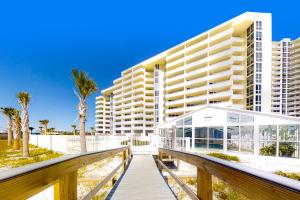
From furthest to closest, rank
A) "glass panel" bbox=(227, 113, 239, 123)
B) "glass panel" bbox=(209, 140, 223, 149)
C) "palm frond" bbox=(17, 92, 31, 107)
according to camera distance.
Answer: "palm frond" bbox=(17, 92, 31, 107)
"glass panel" bbox=(209, 140, 223, 149)
"glass panel" bbox=(227, 113, 239, 123)

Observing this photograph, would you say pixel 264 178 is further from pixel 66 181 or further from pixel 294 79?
pixel 294 79

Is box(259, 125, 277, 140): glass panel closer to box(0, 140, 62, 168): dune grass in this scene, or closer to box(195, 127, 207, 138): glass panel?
box(195, 127, 207, 138): glass panel

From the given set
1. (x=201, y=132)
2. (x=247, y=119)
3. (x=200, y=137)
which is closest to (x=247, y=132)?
(x=247, y=119)

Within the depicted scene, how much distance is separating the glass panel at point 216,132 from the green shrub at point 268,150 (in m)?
4.34

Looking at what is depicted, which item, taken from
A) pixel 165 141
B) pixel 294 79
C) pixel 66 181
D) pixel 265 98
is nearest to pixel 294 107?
pixel 294 79

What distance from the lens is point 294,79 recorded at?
84188 mm

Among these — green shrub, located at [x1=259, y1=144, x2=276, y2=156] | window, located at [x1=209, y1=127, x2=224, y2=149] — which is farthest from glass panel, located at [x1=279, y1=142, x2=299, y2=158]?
window, located at [x1=209, y1=127, x2=224, y2=149]

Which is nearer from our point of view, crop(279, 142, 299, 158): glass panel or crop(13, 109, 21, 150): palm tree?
crop(279, 142, 299, 158): glass panel

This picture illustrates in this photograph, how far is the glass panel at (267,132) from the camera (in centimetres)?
1591

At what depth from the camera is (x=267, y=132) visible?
16.5 m

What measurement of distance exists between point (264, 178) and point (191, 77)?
5250 centimetres

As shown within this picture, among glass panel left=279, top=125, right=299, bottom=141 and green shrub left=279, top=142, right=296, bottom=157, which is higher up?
glass panel left=279, top=125, right=299, bottom=141

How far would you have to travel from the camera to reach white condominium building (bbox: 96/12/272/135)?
4225cm

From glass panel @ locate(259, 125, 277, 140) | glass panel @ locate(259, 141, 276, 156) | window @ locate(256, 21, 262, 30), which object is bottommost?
glass panel @ locate(259, 141, 276, 156)
